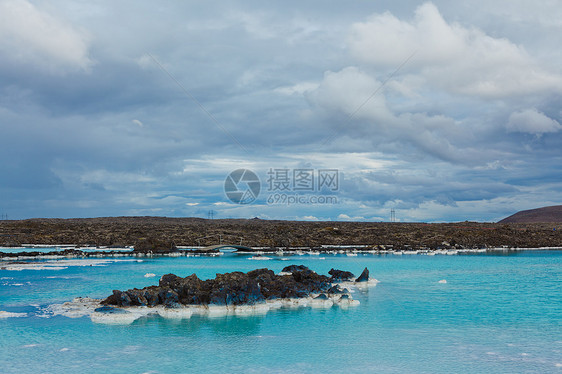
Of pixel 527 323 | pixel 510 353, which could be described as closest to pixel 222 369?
pixel 510 353

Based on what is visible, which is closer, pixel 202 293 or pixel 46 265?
pixel 202 293

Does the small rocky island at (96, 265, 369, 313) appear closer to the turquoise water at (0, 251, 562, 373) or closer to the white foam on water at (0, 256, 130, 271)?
the turquoise water at (0, 251, 562, 373)

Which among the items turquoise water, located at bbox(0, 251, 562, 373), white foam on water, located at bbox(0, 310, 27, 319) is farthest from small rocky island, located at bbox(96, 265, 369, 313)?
white foam on water, located at bbox(0, 310, 27, 319)

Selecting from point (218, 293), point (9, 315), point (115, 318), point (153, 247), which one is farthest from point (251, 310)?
point (153, 247)

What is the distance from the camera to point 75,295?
2439 centimetres

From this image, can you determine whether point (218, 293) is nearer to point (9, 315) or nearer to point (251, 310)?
point (251, 310)

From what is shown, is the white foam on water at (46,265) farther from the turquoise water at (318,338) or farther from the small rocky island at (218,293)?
the small rocky island at (218,293)

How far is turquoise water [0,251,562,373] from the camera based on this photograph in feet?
43.5

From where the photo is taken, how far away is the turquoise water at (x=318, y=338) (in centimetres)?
1327

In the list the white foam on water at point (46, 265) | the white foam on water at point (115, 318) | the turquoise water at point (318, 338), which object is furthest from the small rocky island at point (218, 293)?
the white foam on water at point (46, 265)

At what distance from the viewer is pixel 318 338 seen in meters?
16.2

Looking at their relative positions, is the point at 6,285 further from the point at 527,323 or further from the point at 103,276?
A: the point at 527,323

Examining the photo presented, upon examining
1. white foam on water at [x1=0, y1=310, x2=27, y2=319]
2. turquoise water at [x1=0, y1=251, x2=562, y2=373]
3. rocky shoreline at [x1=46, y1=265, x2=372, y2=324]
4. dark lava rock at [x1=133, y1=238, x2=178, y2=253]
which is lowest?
turquoise water at [x1=0, y1=251, x2=562, y2=373]

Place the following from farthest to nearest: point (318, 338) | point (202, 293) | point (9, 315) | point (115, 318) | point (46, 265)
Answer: point (46, 265) → point (202, 293) → point (9, 315) → point (115, 318) → point (318, 338)
